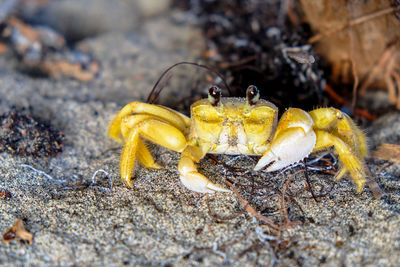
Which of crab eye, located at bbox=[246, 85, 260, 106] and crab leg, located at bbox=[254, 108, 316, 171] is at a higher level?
crab eye, located at bbox=[246, 85, 260, 106]

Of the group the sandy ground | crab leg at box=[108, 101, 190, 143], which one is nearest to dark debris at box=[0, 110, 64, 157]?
the sandy ground

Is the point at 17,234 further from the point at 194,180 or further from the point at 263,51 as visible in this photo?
the point at 263,51

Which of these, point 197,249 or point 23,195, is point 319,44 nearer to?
point 197,249

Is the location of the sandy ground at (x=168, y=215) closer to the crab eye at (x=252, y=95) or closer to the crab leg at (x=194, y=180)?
the crab leg at (x=194, y=180)

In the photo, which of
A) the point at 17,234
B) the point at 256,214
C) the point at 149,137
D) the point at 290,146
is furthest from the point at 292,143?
the point at 17,234

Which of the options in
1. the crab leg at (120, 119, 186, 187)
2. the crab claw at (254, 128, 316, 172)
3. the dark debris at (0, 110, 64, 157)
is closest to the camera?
the crab claw at (254, 128, 316, 172)

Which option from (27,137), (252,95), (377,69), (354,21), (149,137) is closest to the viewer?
(252,95)

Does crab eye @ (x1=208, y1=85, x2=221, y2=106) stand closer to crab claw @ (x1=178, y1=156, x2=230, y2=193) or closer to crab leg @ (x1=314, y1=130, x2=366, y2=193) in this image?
crab claw @ (x1=178, y1=156, x2=230, y2=193)
